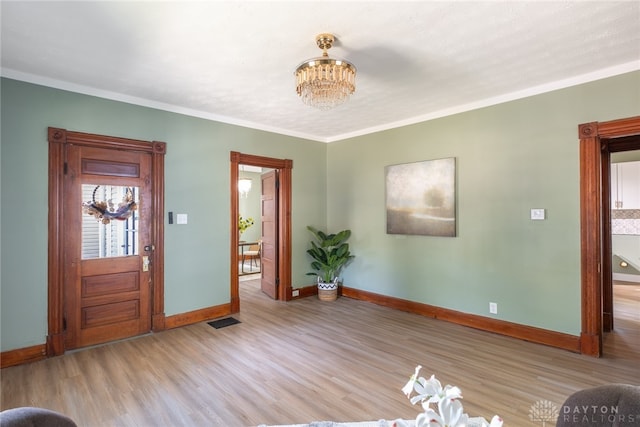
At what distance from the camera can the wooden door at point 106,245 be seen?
3242 millimetres

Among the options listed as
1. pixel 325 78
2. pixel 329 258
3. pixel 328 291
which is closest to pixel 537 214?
pixel 325 78

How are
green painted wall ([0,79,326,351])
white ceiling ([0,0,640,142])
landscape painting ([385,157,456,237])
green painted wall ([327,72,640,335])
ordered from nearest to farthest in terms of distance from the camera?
white ceiling ([0,0,640,142]) → green painted wall ([0,79,326,351]) → green painted wall ([327,72,640,335]) → landscape painting ([385,157,456,237])

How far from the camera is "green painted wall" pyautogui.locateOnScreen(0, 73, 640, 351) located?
2961mm

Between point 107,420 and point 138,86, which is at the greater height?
point 138,86

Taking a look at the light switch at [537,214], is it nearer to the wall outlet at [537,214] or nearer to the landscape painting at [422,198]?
the wall outlet at [537,214]

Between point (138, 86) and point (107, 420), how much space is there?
2949mm

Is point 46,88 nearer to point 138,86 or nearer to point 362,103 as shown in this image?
point 138,86

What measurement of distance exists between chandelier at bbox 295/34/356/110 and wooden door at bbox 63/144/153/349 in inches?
92.2

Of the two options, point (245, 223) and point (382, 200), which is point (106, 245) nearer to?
point (382, 200)

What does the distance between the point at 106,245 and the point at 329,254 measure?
300cm

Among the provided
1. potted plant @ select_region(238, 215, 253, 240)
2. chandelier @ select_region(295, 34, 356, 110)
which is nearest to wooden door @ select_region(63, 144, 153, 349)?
chandelier @ select_region(295, 34, 356, 110)

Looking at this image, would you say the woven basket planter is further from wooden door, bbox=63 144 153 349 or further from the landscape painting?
wooden door, bbox=63 144 153 349

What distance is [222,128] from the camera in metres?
4.32

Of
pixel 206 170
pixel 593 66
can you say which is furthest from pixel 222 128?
pixel 593 66
